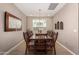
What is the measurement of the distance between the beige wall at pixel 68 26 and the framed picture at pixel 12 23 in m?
1.07

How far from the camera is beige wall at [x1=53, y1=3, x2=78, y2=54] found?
3.28 meters

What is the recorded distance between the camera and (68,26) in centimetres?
361

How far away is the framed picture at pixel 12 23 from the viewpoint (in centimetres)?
311

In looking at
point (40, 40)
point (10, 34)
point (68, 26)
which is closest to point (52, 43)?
point (40, 40)

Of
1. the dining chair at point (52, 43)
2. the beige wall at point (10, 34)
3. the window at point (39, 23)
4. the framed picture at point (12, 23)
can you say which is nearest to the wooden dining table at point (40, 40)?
the dining chair at point (52, 43)

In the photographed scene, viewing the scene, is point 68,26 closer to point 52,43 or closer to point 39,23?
point 52,43

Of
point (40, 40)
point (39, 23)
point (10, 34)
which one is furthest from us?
point (40, 40)

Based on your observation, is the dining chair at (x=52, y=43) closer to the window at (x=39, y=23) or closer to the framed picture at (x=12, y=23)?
the window at (x=39, y=23)

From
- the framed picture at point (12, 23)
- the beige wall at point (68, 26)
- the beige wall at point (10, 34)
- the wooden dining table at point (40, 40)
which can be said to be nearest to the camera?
the beige wall at point (10, 34)

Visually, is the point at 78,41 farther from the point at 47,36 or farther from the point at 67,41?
the point at 47,36

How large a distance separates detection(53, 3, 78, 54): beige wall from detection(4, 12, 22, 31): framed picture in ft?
3.50

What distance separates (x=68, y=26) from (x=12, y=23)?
5.76ft

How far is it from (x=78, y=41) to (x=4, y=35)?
1.99 metres
